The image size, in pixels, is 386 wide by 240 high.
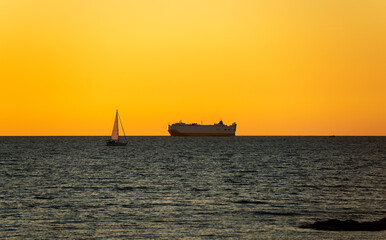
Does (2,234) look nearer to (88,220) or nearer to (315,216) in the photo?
(88,220)

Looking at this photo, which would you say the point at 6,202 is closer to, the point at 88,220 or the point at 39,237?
the point at 88,220

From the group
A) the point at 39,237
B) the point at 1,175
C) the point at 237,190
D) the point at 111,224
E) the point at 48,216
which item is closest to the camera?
the point at 39,237

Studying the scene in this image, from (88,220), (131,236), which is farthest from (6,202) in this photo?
(131,236)

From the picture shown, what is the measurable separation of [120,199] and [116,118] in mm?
117463

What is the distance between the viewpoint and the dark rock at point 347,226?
30531 mm

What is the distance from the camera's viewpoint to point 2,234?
29719 millimetres

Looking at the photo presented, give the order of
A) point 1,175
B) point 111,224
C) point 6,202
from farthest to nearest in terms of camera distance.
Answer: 1. point 1,175
2. point 6,202
3. point 111,224

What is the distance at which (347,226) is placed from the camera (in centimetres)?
3097

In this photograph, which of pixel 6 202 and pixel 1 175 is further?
pixel 1 175

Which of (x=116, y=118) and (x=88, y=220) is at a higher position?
(x=116, y=118)

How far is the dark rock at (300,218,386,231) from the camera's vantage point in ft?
100

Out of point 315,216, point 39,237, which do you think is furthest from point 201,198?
point 39,237

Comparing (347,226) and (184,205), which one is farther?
(184,205)

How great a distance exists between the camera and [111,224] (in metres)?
33.0
